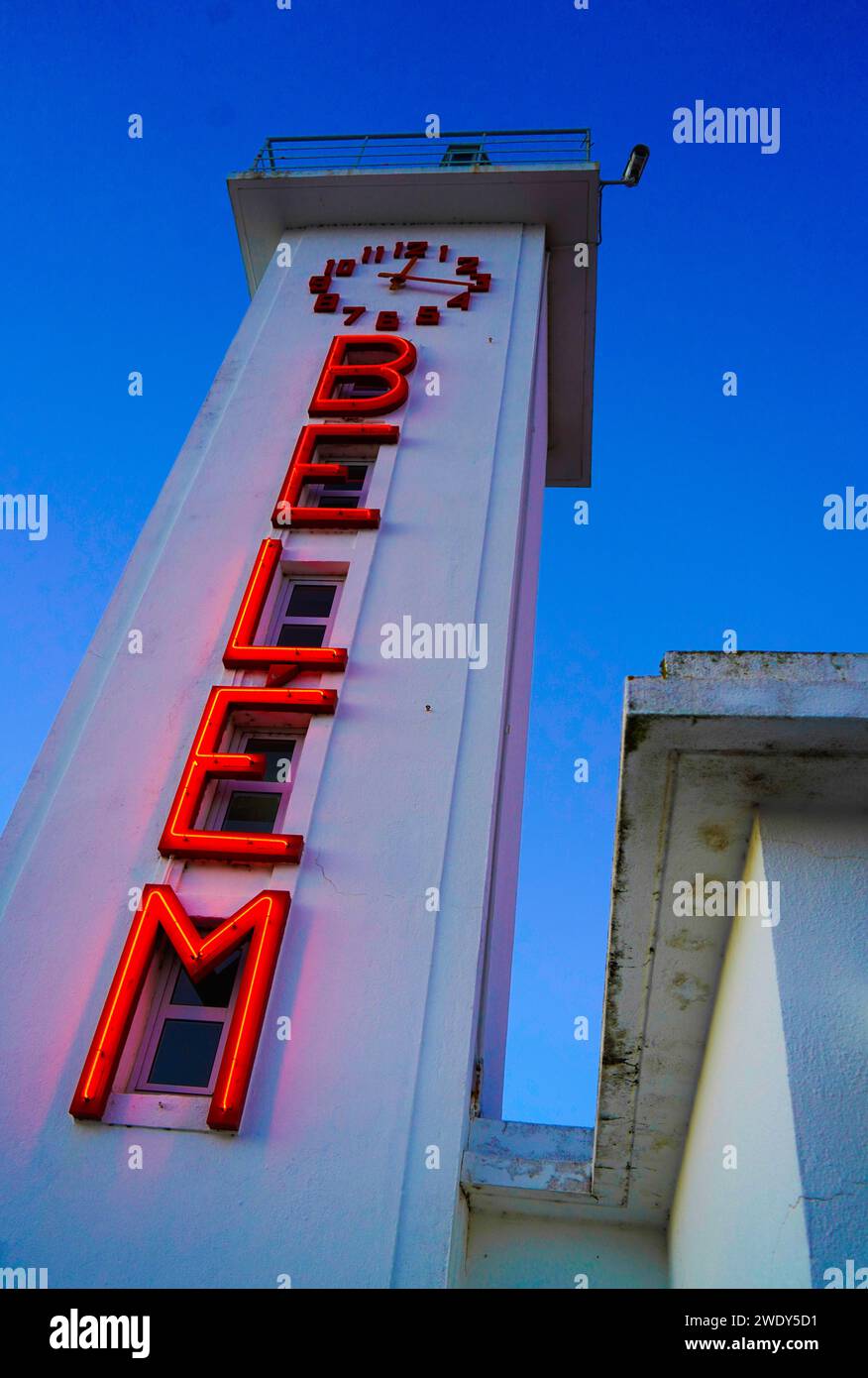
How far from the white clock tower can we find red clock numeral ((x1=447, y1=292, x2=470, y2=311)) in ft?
0.11

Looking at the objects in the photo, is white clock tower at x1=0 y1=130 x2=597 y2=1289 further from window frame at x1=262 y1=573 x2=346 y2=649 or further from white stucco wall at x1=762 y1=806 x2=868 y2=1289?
white stucco wall at x1=762 y1=806 x2=868 y2=1289

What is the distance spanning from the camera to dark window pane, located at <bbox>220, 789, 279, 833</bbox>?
9297 millimetres

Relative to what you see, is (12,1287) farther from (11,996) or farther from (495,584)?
(495,584)

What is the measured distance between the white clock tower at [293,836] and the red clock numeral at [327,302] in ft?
0.58

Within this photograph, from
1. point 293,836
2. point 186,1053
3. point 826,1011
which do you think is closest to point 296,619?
point 293,836

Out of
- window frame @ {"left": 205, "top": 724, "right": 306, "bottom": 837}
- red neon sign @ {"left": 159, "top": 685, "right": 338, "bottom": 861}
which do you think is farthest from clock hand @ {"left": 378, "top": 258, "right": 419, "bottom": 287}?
window frame @ {"left": 205, "top": 724, "right": 306, "bottom": 837}

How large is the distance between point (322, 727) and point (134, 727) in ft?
5.57

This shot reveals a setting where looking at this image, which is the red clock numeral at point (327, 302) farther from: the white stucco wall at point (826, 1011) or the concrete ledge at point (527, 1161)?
the white stucco wall at point (826, 1011)

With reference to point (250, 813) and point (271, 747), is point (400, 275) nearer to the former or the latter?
point (271, 747)

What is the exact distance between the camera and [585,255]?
16.2 meters

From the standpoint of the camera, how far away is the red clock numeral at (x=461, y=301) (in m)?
14.7

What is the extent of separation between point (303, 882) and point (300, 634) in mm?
3048

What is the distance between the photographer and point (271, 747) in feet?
32.6
